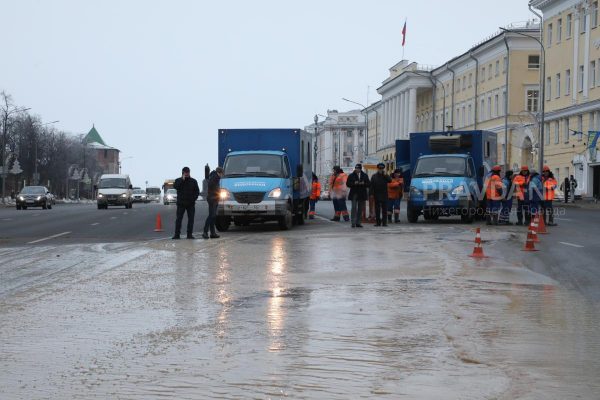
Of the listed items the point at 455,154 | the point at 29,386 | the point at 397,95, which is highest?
the point at 397,95

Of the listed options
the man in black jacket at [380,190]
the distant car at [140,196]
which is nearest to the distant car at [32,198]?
the distant car at [140,196]

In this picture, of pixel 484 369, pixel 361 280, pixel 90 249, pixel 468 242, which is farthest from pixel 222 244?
pixel 484 369

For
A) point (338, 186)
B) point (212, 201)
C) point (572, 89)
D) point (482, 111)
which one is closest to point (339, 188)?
point (338, 186)

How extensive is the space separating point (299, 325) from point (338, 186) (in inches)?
976

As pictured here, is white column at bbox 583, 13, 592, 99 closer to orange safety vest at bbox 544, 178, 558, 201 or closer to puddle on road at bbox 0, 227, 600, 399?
orange safety vest at bbox 544, 178, 558, 201

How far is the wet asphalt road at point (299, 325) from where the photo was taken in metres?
7.42

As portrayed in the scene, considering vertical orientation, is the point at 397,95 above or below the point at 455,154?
above

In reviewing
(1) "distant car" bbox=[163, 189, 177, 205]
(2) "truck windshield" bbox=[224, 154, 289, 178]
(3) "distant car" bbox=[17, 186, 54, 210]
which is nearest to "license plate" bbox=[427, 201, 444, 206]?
(2) "truck windshield" bbox=[224, 154, 289, 178]

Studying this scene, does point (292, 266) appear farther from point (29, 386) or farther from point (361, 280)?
point (29, 386)

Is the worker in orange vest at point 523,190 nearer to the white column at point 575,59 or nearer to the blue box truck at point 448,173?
the blue box truck at point 448,173

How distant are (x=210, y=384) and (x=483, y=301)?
587 centimetres

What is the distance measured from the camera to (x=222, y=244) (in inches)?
925

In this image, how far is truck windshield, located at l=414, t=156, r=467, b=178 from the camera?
33.9 meters

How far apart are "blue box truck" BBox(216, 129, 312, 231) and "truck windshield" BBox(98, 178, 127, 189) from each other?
32.9 m
